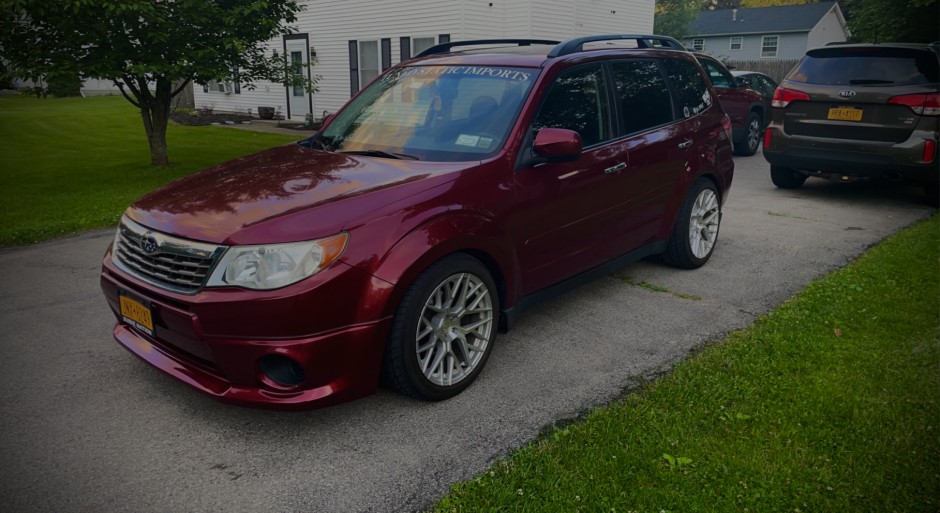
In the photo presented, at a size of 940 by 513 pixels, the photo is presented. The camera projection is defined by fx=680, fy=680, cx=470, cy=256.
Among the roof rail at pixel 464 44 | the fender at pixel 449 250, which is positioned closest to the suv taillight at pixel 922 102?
the roof rail at pixel 464 44

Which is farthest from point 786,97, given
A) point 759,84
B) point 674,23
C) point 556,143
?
point 674,23

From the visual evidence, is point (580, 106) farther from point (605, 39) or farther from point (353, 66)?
point (353, 66)

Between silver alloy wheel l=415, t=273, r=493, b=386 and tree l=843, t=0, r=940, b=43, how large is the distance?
16.1 meters

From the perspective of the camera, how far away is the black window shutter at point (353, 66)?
20.2 meters

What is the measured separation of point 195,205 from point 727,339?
339 centimetres

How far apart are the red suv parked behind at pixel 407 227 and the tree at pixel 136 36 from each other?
643cm

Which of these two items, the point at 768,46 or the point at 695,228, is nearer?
the point at 695,228

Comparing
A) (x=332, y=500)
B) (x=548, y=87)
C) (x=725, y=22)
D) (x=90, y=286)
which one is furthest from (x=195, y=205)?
(x=725, y=22)

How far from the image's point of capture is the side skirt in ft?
13.5

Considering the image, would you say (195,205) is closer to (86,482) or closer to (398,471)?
(86,482)

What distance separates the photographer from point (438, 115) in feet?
14.3

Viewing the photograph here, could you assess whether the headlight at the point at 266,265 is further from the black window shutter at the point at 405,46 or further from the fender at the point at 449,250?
the black window shutter at the point at 405,46

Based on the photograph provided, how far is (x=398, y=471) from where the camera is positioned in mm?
3098

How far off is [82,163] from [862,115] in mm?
13043
